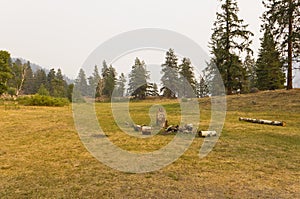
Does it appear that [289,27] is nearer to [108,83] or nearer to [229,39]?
[229,39]

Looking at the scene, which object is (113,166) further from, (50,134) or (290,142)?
(290,142)

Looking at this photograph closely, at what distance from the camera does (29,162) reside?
5.74m

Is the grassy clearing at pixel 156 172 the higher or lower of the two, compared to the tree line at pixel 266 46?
lower

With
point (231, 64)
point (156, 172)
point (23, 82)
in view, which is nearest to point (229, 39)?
point (231, 64)

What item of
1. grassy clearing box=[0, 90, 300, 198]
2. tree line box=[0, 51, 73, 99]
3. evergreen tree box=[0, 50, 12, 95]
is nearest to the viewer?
grassy clearing box=[0, 90, 300, 198]

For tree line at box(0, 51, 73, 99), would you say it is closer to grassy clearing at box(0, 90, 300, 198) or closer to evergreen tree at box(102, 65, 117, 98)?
evergreen tree at box(102, 65, 117, 98)

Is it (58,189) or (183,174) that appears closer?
(58,189)

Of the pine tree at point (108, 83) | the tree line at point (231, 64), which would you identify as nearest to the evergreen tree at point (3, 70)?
the tree line at point (231, 64)

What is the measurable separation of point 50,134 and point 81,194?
19.9 ft

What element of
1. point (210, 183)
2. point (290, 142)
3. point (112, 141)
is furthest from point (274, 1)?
point (210, 183)

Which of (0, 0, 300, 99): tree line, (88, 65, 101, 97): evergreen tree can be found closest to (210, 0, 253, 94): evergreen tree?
(0, 0, 300, 99): tree line

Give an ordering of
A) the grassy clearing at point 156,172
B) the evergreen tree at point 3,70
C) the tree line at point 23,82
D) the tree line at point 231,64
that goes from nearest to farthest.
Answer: the grassy clearing at point 156,172, the tree line at point 231,64, the evergreen tree at point 3,70, the tree line at point 23,82

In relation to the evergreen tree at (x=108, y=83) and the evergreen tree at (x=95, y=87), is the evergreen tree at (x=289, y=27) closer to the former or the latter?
the evergreen tree at (x=95, y=87)

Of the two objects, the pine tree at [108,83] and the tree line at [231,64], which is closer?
the tree line at [231,64]
